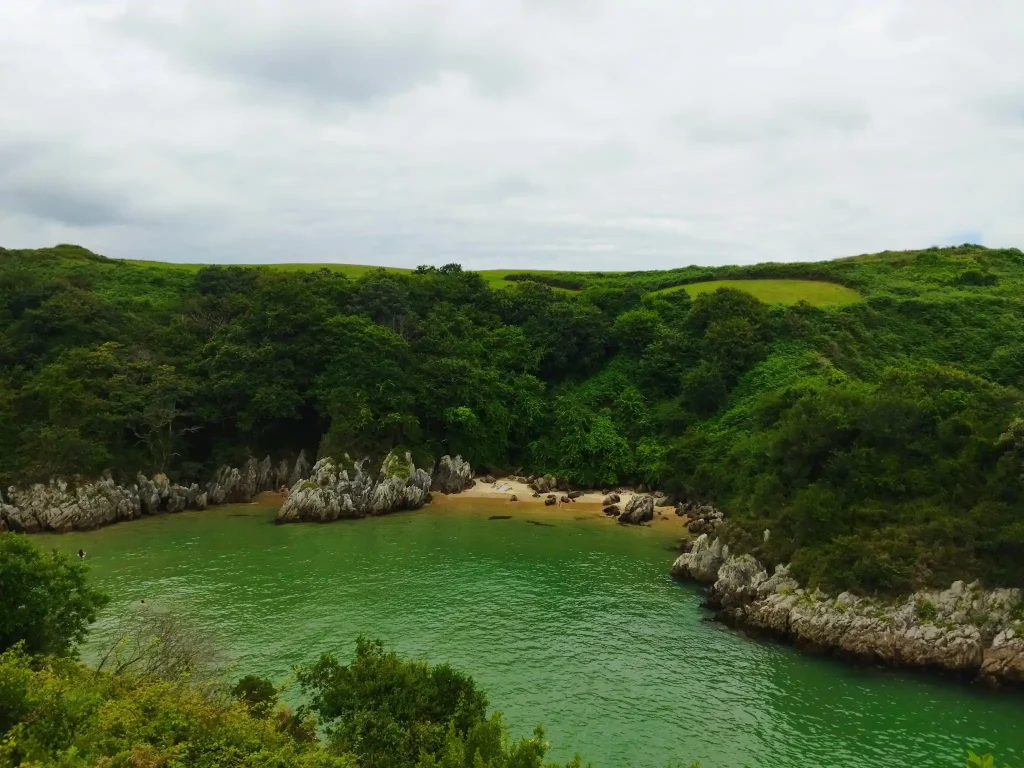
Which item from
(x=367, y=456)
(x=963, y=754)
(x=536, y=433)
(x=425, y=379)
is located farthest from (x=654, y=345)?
(x=963, y=754)

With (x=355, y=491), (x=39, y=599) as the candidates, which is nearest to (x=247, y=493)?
(x=355, y=491)

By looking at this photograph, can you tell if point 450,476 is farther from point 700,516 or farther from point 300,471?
point 700,516

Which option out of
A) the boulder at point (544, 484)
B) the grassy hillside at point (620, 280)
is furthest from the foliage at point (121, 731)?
the grassy hillside at point (620, 280)

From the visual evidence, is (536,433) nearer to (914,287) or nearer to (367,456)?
(367,456)

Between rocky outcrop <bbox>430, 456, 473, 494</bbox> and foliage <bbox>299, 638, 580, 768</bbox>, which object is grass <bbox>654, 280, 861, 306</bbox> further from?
foliage <bbox>299, 638, 580, 768</bbox>

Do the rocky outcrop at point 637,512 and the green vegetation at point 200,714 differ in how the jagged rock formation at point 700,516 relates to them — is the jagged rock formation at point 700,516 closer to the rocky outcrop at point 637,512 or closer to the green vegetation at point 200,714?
the rocky outcrop at point 637,512
